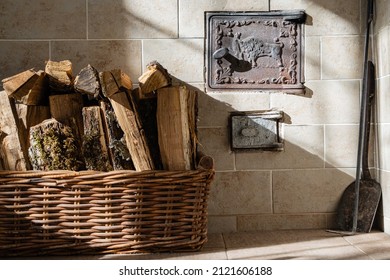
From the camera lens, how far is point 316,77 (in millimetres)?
2646

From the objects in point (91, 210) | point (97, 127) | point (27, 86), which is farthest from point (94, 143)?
point (27, 86)

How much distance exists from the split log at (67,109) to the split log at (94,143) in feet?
0.29

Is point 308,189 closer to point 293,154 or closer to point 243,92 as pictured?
point 293,154

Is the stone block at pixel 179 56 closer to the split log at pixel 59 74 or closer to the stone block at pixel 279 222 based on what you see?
the split log at pixel 59 74

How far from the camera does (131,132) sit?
2.07 meters

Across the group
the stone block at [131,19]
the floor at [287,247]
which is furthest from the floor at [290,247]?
the stone block at [131,19]

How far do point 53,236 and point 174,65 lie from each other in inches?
43.4

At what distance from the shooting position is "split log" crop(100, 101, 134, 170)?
2.07 metres

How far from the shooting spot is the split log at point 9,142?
209 cm

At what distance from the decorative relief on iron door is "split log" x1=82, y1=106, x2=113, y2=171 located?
745mm

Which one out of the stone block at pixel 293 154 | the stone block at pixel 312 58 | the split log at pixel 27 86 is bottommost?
the stone block at pixel 293 154

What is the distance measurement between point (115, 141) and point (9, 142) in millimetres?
460

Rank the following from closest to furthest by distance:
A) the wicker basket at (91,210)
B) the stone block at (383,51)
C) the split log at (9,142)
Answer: the wicker basket at (91,210)
the split log at (9,142)
the stone block at (383,51)

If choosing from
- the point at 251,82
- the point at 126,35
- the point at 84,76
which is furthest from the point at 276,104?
the point at 84,76
